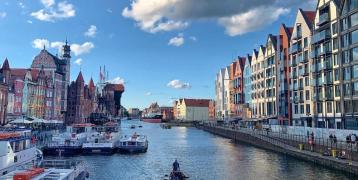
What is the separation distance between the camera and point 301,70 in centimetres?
9406

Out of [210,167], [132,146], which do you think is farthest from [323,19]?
[132,146]

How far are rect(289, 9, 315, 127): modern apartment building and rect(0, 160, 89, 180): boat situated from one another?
2583 inches

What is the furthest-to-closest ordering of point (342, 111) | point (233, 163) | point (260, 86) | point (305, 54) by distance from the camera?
point (260, 86) < point (305, 54) < point (342, 111) < point (233, 163)

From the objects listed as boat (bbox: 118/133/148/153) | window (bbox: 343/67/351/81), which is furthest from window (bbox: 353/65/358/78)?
boat (bbox: 118/133/148/153)

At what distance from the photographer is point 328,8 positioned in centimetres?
7894

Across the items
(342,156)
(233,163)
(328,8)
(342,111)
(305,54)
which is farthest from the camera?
(305,54)

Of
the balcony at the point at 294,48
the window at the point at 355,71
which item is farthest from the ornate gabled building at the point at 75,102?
the window at the point at 355,71

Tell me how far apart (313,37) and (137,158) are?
158ft

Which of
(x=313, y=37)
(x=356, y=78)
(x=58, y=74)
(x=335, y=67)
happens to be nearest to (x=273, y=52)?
(x=313, y=37)

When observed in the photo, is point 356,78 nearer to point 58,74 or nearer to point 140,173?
point 140,173

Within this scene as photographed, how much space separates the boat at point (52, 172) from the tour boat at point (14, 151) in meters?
3.41

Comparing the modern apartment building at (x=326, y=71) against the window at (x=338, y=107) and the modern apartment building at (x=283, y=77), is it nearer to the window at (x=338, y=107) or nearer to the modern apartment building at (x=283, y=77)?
the window at (x=338, y=107)

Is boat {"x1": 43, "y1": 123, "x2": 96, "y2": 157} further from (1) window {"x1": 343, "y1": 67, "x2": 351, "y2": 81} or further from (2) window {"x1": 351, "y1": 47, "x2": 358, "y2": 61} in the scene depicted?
(2) window {"x1": 351, "y1": 47, "x2": 358, "y2": 61}

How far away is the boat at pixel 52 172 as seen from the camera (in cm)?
2698
